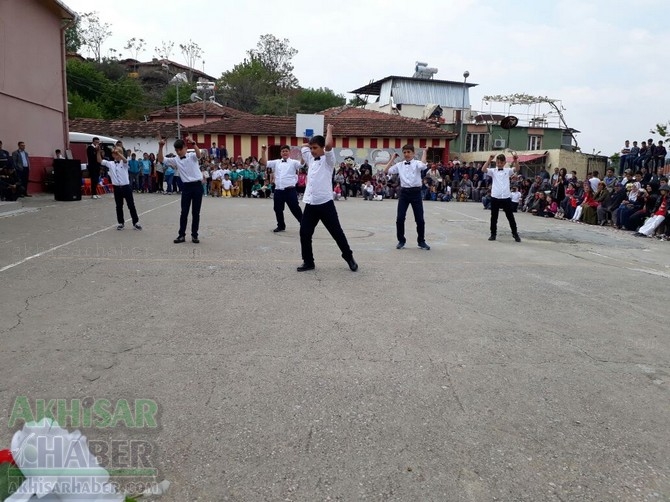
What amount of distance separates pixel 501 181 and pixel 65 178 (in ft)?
46.1

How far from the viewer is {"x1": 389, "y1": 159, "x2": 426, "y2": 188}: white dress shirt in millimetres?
9422

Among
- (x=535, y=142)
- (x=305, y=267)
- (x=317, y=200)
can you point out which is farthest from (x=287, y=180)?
(x=535, y=142)

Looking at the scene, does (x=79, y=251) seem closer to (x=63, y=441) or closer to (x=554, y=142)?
(x=63, y=441)

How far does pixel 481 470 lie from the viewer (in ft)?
8.82

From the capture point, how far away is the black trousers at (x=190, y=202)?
951 centimetres

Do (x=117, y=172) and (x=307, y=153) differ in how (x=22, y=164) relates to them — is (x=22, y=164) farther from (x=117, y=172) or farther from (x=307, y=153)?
(x=307, y=153)

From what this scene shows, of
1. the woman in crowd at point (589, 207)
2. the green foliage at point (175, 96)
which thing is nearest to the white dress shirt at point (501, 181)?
the woman in crowd at point (589, 207)

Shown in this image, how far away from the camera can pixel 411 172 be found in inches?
373

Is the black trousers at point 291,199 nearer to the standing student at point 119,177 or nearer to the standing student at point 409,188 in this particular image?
the standing student at point 409,188

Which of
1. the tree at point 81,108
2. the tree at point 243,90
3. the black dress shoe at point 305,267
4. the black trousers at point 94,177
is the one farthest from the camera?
the tree at point 243,90

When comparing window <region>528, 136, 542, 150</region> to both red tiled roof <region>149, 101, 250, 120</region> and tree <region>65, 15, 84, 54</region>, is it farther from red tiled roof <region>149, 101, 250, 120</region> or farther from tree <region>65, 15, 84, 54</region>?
tree <region>65, 15, 84, 54</region>

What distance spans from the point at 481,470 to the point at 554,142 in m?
41.4

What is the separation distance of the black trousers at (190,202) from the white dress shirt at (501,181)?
5.83 m

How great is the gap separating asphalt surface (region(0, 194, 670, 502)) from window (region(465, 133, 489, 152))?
106 feet
